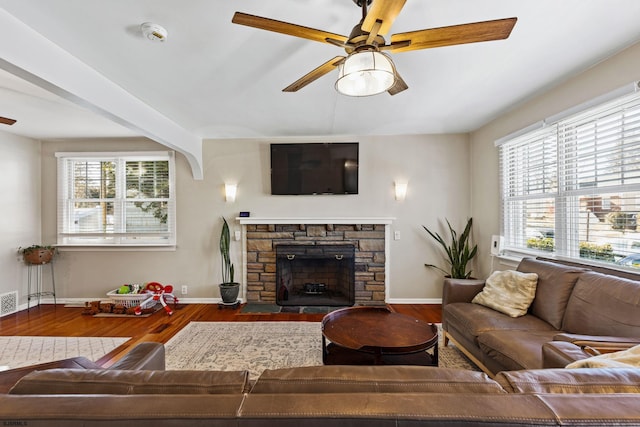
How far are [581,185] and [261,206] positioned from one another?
352cm

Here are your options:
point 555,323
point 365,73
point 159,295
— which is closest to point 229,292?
point 159,295

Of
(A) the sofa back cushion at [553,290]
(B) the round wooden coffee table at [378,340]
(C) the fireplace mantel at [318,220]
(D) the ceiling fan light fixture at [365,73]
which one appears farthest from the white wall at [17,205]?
(A) the sofa back cushion at [553,290]

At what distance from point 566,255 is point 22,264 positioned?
6532mm

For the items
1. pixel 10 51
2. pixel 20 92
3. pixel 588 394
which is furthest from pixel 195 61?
pixel 588 394

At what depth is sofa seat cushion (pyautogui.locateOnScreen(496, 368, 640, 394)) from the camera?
0.71 m

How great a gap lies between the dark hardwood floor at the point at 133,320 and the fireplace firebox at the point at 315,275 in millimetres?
428

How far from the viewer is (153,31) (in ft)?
5.61

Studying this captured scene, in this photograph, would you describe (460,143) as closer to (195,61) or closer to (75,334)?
(195,61)

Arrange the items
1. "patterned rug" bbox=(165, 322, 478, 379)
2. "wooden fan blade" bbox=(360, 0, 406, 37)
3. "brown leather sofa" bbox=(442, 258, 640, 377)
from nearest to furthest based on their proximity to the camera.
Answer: "wooden fan blade" bbox=(360, 0, 406, 37), "brown leather sofa" bbox=(442, 258, 640, 377), "patterned rug" bbox=(165, 322, 478, 379)

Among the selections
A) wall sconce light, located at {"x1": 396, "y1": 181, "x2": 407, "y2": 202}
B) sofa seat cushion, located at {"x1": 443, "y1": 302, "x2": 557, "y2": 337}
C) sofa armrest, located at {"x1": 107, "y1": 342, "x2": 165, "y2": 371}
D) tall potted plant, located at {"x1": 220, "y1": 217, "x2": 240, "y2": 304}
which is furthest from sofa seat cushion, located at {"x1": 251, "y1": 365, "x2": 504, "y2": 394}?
wall sconce light, located at {"x1": 396, "y1": 181, "x2": 407, "y2": 202}

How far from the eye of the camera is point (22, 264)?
153 inches

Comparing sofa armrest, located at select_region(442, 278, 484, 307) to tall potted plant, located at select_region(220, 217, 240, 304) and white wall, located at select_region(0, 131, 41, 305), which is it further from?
white wall, located at select_region(0, 131, 41, 305)

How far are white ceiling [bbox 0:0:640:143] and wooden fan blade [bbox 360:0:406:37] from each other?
388mm

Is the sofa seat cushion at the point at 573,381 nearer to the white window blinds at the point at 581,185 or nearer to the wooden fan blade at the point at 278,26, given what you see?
the wooden fan blade at the point at 278,26
